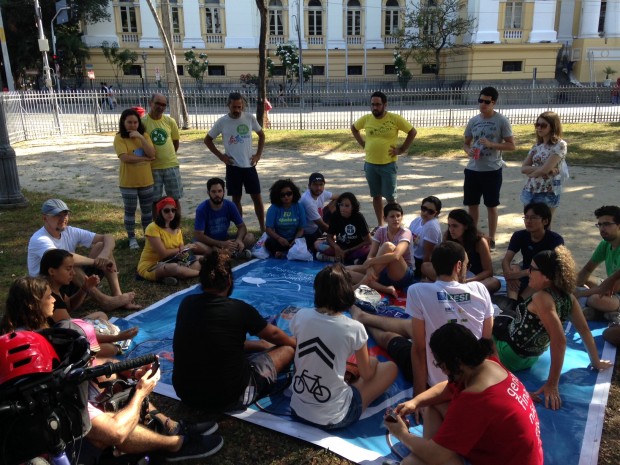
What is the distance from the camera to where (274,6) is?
41.8 meters

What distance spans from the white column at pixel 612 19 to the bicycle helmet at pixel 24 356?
4380 centimetres

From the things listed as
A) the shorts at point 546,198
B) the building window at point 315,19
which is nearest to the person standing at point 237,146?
the shorts at point 546,198

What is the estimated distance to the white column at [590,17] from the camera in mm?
37188

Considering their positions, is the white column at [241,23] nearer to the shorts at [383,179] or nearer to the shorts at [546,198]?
the shorts at [383,179]

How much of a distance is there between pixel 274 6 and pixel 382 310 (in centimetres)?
4105

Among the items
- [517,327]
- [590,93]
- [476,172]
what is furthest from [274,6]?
[517,327]

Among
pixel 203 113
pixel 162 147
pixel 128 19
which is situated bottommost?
pixel 203 113

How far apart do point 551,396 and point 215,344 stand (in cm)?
229

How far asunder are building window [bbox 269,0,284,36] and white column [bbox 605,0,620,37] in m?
23.4

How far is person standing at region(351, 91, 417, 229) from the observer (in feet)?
24.4

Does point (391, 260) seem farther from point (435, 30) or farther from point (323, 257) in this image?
point (435, 30)

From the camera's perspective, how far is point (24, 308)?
318cm

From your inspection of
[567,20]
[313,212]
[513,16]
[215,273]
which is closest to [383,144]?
[313,212]

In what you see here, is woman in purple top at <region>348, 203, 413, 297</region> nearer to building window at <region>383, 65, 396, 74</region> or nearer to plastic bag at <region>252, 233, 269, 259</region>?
plastic bag at <region>252, 233, 269, 259</region>
